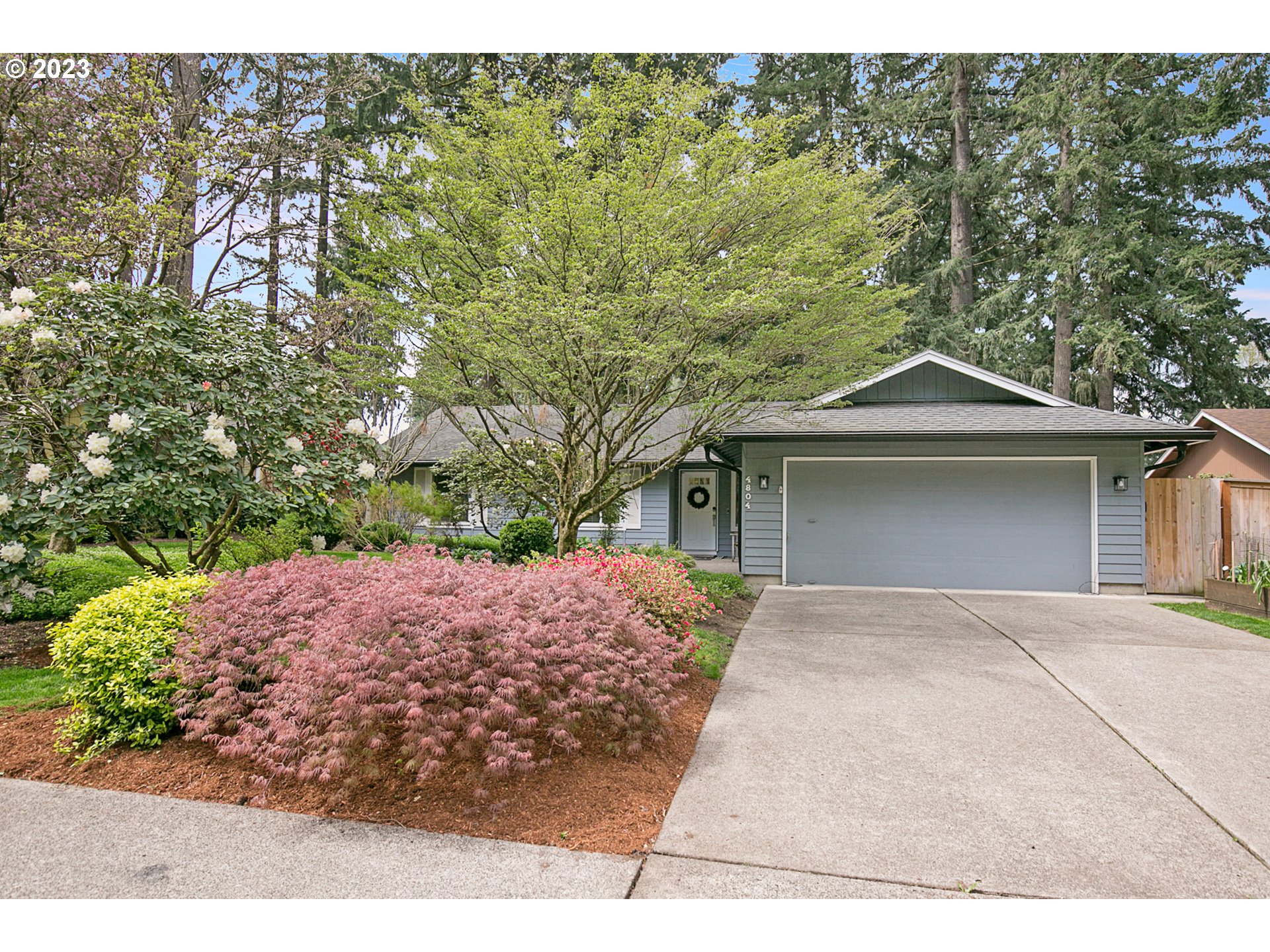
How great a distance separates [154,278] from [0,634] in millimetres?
4896

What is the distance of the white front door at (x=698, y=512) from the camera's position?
14.1 meters

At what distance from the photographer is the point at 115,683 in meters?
3.21

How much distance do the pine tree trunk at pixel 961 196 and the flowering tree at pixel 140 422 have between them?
16448 mm

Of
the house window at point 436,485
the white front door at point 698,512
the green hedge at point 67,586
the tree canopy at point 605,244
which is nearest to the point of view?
the green hedge at point 67,586

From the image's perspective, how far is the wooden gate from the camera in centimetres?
873

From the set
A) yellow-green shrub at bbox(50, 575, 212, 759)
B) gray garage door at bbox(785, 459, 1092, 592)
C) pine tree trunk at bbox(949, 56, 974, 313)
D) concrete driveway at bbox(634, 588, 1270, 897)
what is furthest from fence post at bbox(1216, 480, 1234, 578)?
yellow-green shrub at bbox(50, 575, 212, 759)

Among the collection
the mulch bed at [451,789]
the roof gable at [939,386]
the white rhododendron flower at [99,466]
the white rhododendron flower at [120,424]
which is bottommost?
the mulch bed at [451,789]

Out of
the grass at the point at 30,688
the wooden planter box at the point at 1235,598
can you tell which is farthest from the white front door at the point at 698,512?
the grass at the point at 30,688

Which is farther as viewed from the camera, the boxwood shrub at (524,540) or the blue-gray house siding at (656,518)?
the blue-gray house siding at (656,518)

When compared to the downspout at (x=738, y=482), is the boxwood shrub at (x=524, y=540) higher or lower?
lower

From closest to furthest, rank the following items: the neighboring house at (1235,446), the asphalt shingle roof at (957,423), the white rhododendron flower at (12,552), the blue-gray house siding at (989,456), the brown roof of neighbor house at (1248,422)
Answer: the white rhododendron flower at (12,552) < the asphalt shingle roof at (957,423) < the blue-gray house siding at (989,456) < the brown roof of neighbor house at (1248,422) < the neighboring house at (1235,446)

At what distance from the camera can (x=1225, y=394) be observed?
16266 millimetres

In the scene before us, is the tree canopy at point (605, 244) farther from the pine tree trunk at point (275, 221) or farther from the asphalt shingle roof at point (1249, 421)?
the asphalt shingle roof at point (1249, 421)

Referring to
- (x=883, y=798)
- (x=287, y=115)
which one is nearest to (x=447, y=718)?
(x=883, y=798)
